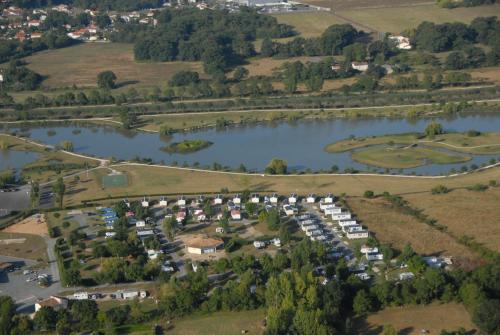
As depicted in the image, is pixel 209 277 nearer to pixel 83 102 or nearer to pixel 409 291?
pixel 409 291

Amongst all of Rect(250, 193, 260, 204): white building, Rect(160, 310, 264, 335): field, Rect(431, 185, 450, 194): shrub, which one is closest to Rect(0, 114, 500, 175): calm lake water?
Rect(431, 185, 450, 194): shrub

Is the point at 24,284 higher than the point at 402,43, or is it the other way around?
the point at 402,43

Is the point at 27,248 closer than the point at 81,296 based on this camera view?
No

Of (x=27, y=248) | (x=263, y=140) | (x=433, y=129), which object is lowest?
(x=263, y=140)

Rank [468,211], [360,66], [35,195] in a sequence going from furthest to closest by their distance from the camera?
[360,66] → [35,195] → [468,211]

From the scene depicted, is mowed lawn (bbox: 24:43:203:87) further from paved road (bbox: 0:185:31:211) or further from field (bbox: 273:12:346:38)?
paved road (bbox: 0:185:31:211)

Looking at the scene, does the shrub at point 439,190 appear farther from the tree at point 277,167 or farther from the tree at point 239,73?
the tree at point 239,73

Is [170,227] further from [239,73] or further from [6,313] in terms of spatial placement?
[239,73]

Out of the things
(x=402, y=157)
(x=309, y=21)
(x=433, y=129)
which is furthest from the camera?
(x=309, y=21)

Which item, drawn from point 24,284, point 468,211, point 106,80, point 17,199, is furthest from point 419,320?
point 106,80
